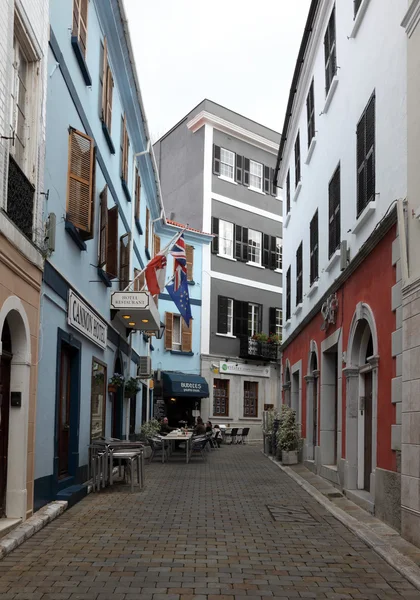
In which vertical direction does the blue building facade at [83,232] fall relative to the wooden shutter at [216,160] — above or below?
below

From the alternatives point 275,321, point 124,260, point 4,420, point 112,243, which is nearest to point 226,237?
point 275,321

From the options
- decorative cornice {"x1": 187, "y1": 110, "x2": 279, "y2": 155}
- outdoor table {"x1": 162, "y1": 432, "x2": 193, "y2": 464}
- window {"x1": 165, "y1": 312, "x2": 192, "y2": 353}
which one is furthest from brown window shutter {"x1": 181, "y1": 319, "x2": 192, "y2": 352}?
outdoor table {"x1": 162, "y1": 432, "x2": 193, "y2": 464}

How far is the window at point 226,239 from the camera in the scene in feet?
111

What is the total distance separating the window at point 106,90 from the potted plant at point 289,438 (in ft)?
29.2

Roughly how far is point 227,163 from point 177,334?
8.50m

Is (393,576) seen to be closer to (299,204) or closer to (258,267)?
(299,204)

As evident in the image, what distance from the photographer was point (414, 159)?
8.58 meters

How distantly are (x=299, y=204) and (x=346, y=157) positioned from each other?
7141mm

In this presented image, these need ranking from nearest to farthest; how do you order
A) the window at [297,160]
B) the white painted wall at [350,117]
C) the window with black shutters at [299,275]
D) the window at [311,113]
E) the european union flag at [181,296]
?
the white painted wall at [350,117], the window at [311,113], the european union flag at [181,296], the window with black shutters at [299,275], the window at [297,160]

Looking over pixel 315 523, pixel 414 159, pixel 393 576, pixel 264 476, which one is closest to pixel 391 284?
pixel 414 159

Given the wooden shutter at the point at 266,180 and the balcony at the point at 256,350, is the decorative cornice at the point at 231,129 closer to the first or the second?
the wooden shutter at the point at 266,180

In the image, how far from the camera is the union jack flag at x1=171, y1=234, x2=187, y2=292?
1841 centimetres

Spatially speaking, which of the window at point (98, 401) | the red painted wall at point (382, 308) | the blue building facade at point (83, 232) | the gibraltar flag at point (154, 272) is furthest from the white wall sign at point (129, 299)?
the red painted wall at point (382, 308)

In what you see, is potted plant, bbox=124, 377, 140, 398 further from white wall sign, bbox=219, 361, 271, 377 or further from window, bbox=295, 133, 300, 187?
white wall sign, bbox=219, 361, 271, 377
